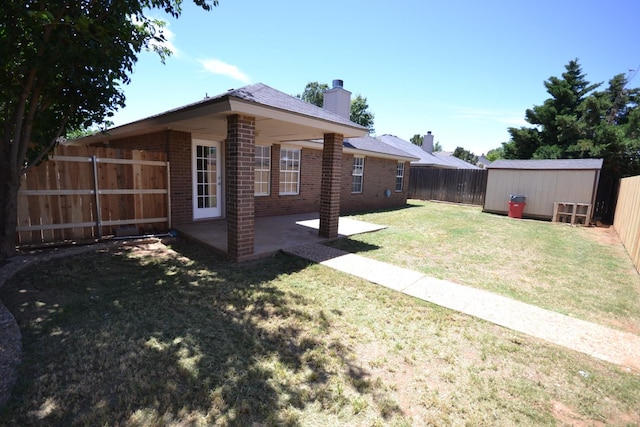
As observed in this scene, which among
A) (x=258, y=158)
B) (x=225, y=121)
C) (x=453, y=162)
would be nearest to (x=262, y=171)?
(x=258, y=158)

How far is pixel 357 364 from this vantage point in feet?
9.65

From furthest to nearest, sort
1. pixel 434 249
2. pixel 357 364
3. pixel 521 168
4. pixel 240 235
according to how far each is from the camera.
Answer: pixel 521 168
pixel 434 249
pixel 240 235
pixel 357 364

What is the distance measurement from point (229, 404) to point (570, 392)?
9.51ft

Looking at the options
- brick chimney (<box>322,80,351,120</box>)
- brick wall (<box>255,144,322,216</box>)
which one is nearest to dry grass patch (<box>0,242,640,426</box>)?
brick wall (<box>255,144,322,216</box>)

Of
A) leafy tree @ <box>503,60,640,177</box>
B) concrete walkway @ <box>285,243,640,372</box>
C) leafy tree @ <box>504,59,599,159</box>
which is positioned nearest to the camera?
concrete walkway @ <box>285,243,640,372</box>

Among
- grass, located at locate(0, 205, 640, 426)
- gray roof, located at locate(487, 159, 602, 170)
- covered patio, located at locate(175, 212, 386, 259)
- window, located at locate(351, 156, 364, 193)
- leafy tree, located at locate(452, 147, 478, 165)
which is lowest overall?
grass, located at locate(0, 205, 640, 426)

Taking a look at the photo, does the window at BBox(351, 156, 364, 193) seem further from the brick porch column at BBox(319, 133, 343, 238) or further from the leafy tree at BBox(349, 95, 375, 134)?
the leafy tree at BBox(349, 95, 375, 134)

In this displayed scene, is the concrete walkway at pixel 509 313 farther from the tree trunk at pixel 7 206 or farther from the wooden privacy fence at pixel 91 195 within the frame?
the tree trunk at pixel 7 206

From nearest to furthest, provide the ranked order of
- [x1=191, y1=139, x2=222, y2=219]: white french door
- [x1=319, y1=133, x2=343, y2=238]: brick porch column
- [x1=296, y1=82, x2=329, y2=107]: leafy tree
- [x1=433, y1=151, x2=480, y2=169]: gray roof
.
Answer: [x1=319, y1=133, x2=343, y2=238]: brick porch column < [x1=191, y1=139, x2=222, y2=219]: white french door < [x1=433, y1=151, x2=480, y2=169]: gray roof < [x1=296, y1=82, x2=329, y2=107]: leafy tree

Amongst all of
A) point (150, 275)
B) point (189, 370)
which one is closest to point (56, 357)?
point (189, 370)

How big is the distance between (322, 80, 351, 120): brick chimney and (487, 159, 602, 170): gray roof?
7.61m

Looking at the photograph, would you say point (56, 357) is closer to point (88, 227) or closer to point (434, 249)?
point (88, 227)

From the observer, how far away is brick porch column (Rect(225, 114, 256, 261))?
17.5 ft

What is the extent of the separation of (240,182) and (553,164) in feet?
46.5
